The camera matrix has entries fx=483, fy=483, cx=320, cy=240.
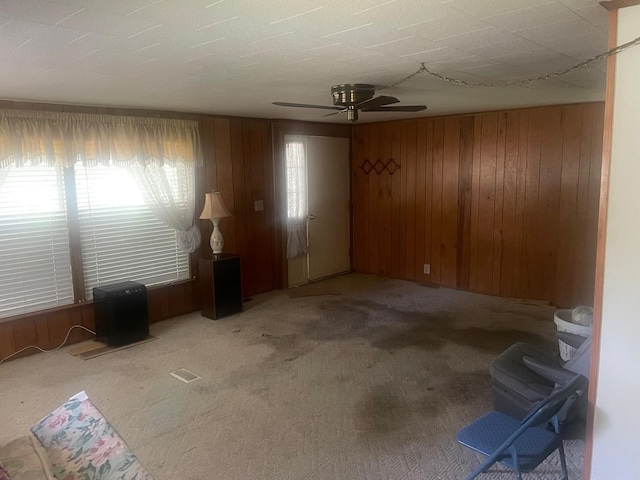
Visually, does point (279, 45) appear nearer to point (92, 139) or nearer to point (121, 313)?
point (92, 139)

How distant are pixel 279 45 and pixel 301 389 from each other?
2.22 meters

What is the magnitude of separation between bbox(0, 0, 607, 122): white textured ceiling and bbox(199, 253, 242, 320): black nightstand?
1.74 m

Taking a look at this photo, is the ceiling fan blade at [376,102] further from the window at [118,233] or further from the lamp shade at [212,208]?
the window at [118,233]

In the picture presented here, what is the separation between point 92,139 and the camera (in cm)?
417

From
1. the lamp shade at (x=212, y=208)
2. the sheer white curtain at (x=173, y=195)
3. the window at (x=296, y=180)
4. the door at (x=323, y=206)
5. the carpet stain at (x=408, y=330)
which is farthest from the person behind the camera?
the door at (x=323, y=206)

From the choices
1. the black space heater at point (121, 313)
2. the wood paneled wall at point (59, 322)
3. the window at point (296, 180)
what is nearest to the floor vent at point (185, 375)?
the black space heater at point (121, 313)

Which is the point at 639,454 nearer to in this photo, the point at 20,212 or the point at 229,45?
the point at 229,45

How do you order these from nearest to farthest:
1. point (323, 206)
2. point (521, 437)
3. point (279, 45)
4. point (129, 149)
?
1. point (521, 437)
2. point (279, 45)
3. point (129, 149)
4. point (323, 206)

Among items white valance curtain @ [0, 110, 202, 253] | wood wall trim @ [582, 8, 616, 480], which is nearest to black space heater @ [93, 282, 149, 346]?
white valance curtain @ [0, 110, 202, 253]

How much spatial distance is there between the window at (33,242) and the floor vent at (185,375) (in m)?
1.37

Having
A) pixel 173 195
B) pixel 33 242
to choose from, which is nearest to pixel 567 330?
pixel 173 195

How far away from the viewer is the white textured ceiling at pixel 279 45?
1804 millimetres

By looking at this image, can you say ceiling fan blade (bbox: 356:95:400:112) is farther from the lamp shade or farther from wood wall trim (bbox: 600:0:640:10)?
the lamp shade

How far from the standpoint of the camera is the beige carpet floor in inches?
100
